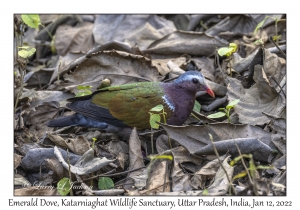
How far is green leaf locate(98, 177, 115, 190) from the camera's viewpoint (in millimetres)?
4496

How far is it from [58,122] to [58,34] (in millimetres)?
2217

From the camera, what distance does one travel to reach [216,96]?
5773 millimetres

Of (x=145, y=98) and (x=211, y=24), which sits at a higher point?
(x=211, y=24)

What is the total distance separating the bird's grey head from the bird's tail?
100 cm

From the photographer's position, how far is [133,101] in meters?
5.27

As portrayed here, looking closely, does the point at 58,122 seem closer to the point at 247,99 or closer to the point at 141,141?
the point at 141,141

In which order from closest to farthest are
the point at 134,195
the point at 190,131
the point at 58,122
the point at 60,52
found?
the point at 134,195 < the point at 190,131 < the point at 58,122 < the point at 60,52

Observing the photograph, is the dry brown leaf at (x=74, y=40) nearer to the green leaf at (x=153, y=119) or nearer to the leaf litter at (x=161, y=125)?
the leaf litter at (x=161, y=125)

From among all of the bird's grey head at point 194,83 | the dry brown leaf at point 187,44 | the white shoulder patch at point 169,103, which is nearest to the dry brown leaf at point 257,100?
the bird's grey head at point 194,83

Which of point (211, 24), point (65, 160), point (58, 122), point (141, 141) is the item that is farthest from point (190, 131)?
point (211, 24)

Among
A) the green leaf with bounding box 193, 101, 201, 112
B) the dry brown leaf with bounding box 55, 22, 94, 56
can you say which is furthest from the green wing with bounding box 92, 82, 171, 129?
the dry brown leaf with bounding box 55, 22, 94, 56

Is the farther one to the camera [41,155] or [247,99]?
[247,99]

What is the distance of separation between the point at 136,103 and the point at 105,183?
1.07 meters

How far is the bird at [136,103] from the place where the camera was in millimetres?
5273
